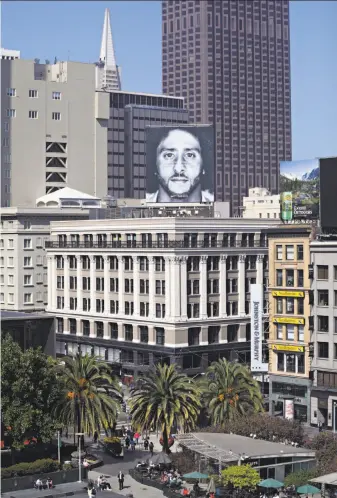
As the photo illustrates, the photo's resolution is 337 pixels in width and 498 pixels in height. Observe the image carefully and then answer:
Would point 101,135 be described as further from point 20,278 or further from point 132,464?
point 132,464

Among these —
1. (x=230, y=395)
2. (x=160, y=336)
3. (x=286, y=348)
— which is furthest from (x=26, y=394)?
(x=160, y=336)

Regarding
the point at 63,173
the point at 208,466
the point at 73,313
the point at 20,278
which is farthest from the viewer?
the point at 63,173

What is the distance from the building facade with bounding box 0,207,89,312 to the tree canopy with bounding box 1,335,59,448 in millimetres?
68319

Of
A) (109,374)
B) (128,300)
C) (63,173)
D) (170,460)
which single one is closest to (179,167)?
(128,300)

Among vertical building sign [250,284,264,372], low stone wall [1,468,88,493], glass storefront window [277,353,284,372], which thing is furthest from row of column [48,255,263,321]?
low stone wall [1,468,88,493]

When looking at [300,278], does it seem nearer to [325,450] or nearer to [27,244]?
[325,450]

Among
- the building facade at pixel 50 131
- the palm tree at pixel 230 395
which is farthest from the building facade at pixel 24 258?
the palm tree at pixel 230 395

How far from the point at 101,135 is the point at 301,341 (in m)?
90.5

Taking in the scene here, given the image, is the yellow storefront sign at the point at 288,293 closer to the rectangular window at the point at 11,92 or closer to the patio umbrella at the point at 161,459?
the patio umbrella at the point at 161,459

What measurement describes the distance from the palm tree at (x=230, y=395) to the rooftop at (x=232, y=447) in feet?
19.3

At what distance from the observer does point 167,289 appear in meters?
130

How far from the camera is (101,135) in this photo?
7530 inches

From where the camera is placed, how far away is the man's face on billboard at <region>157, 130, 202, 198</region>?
15112 cm

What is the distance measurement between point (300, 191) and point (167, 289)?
66.2ft
